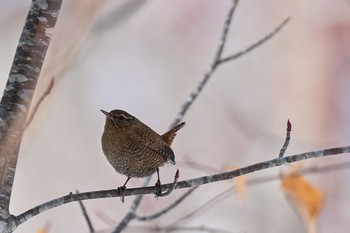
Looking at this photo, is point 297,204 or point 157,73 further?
point 157,73

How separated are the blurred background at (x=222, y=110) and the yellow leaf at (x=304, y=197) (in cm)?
122

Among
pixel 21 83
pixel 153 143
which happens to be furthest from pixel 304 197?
pixel 21 83

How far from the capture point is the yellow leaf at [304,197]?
4.90ft

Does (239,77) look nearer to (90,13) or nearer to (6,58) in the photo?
(6,58)

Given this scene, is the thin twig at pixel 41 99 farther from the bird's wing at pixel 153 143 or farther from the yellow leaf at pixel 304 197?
the yellow leaf at pixel 304 197

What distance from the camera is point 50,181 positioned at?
3.02 metres

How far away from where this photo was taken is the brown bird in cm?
132

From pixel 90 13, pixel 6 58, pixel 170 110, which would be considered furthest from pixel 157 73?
pixel 90 13

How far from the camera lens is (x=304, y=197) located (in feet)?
5.09

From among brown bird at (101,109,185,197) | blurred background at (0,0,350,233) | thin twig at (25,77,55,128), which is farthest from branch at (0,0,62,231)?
blurred background at (0,0,350,233)

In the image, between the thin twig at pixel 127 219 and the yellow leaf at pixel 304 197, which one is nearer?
the thin twig at pixel 127 219

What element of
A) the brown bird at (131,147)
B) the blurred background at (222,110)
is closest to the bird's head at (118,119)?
the brown bird at (131,147)

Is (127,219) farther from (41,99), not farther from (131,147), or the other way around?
(41,99)

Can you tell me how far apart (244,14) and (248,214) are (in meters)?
1.01
